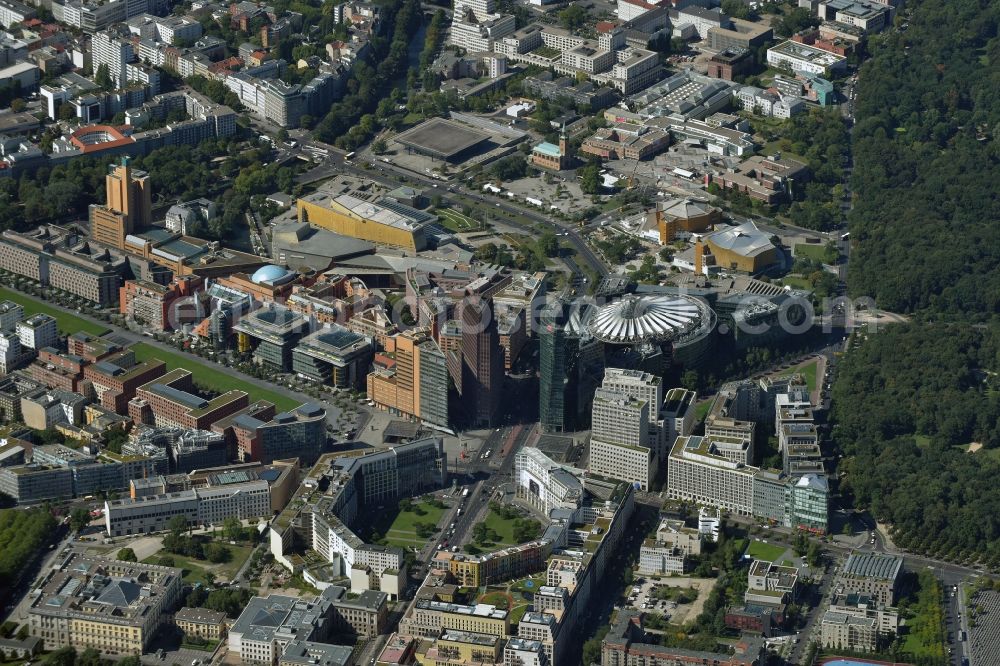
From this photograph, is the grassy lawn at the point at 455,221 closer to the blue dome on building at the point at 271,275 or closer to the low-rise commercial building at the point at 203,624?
the blue dome on building at the point at 271,275

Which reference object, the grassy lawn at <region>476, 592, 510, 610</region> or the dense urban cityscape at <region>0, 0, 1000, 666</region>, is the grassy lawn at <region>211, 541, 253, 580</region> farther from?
the grassy lawn at <region>476, 592, 510, 610</region>

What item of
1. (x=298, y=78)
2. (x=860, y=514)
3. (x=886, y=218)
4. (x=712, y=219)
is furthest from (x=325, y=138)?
(x=860, y=514)

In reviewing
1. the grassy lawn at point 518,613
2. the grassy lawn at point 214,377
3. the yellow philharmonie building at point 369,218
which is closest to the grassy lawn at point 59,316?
the grassy lawn at point 214,377

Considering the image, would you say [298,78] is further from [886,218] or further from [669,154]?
[886,218]

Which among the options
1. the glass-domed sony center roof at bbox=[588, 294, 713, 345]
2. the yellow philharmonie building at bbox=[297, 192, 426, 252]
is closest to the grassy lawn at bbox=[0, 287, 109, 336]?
the yellow philharmonie building at bbox=[297, 192, 426, 252]

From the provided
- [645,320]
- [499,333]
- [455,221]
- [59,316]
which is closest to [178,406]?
[59,316]

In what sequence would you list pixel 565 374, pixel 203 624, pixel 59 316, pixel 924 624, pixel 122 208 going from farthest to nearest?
pixel 122 208
pixel 59 316
pixel 565 374
pixel 924 624
pixel 203 624

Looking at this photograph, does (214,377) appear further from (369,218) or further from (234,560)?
(234,560)

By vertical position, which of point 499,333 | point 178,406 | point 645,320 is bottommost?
point 178,406
